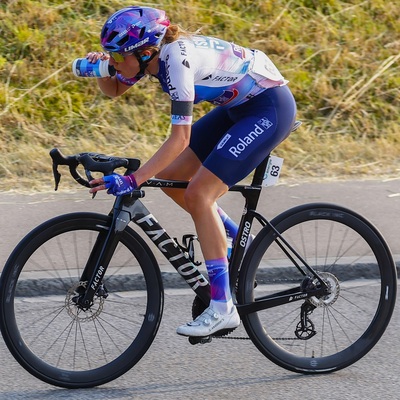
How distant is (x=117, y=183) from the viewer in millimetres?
4230

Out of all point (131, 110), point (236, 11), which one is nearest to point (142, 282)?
point (131, 110)

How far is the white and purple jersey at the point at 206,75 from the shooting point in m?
4.26

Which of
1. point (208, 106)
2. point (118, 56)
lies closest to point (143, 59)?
point (118, 56)

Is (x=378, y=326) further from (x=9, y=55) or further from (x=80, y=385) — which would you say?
(x=9, y=55)

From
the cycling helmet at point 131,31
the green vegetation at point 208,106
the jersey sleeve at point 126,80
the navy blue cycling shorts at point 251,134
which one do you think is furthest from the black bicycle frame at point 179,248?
the green vegetation at point 208,106

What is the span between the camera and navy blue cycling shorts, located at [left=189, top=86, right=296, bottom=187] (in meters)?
4.50

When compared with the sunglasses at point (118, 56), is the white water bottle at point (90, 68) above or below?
below

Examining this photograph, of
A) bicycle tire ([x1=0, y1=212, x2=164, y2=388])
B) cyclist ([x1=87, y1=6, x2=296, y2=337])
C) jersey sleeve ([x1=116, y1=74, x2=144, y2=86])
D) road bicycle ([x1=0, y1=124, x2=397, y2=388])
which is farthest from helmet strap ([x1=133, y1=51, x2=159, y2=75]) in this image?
bicycle tire ([x1=0, y1=212, x2=164, y2=388])

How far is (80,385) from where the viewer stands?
450 centimetres

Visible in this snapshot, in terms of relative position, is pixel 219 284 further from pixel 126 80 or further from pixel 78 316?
pixel 126 80

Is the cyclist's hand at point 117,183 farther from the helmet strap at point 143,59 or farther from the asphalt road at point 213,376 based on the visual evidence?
the asphalt road at point 213,376

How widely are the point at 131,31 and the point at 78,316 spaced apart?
1.34m

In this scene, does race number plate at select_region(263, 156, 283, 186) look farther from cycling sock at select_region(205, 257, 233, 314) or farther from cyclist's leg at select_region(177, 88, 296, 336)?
cycling sock at select_region(205, 257, 233, 314)

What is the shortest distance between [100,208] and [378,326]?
9.98 ft
